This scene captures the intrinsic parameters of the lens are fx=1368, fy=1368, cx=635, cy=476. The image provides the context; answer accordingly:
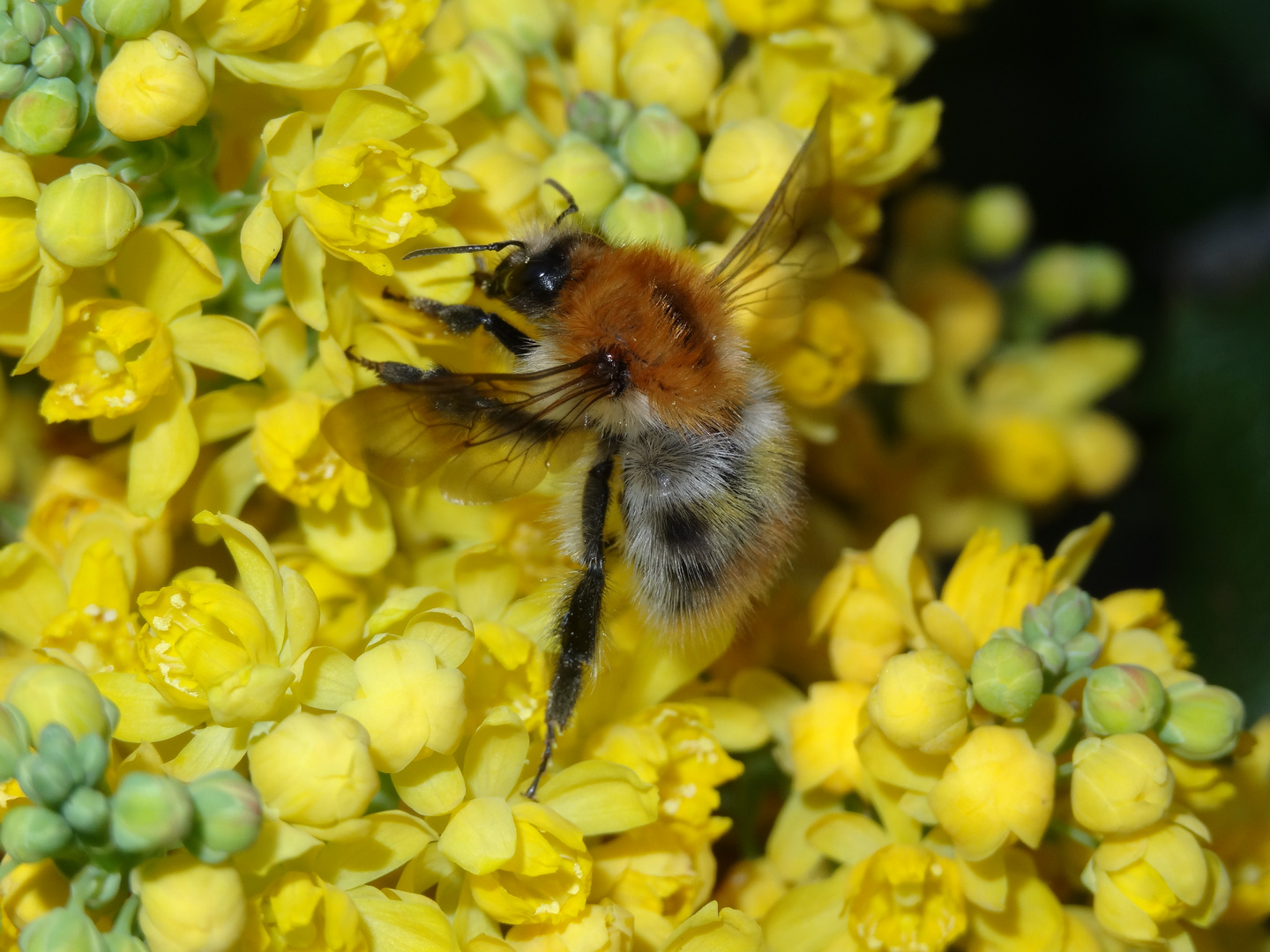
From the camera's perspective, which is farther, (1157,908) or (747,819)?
(747,819)

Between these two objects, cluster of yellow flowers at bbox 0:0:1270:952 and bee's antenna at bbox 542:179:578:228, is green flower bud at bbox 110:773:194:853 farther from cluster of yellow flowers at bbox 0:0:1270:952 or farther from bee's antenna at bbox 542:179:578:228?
bee's antenna at bbox 542:179:578:228

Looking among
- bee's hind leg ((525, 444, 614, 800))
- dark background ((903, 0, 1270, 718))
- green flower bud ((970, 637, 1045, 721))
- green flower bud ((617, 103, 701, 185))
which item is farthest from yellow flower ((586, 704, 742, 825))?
dark background ((903, 0, 1270, 718))

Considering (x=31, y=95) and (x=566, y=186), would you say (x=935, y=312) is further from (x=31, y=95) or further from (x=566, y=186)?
(x=31, y=95)

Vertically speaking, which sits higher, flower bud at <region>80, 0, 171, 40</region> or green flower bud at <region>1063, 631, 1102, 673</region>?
flower bud at <region>80, 0, 171, 40</region>

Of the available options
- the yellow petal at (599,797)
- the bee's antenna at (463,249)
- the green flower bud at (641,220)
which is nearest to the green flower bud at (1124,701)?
the yellow petal at (599,797)

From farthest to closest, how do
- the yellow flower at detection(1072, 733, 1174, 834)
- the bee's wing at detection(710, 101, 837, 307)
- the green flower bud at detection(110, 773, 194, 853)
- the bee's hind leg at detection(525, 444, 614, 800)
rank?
the bee's wing at detection(710, 101, 837, 307), the bee's hind leg at detection(525, 444, 614, 800), the yellow flower at detection(1072, 733, 1174, 834), the green flower bud at detection(110, 773, 194, 853)

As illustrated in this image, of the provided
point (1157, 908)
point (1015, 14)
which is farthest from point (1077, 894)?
point (1015, 14)
